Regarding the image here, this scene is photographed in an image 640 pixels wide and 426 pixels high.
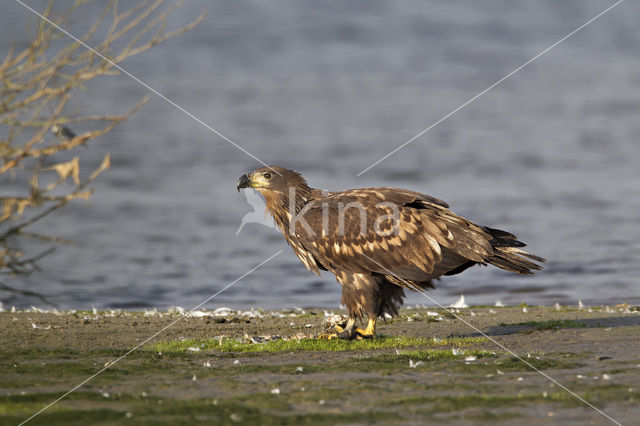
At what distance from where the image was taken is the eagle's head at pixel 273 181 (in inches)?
392

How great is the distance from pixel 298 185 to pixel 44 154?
4.64 meters

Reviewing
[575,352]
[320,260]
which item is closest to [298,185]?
[320,260]

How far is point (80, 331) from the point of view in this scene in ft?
30.0

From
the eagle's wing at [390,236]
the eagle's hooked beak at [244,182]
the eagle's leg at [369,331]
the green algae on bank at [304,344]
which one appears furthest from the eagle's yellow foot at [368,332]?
the eagle's hooked beak at [244,182]

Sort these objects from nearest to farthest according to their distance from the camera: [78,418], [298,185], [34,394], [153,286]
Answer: [78,418] → [34,394] → [298,185] → [153,286]

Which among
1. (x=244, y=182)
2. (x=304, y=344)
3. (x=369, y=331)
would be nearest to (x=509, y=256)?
(x=369, y=331)

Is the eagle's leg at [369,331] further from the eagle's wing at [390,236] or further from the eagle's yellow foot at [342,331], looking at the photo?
the eagle's wing at [390,236]

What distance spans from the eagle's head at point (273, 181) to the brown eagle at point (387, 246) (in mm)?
499

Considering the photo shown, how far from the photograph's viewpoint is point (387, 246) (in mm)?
9211

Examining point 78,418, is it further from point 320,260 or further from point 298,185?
point 298,185

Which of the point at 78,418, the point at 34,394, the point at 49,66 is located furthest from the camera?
the point at 49,66

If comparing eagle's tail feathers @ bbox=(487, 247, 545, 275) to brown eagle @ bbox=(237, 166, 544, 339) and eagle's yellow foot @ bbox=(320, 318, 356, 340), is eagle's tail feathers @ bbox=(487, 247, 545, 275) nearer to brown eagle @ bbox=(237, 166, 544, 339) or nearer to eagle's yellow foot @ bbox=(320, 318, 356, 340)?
brown eagle @ bbox=(237, 166, 544, 339)

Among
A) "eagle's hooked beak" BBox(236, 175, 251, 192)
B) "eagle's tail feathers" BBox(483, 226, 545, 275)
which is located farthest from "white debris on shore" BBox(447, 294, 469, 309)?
"eagle's hooked beak" BBox(236, 175, 251, 192)

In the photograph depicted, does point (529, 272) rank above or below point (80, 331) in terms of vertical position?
above
